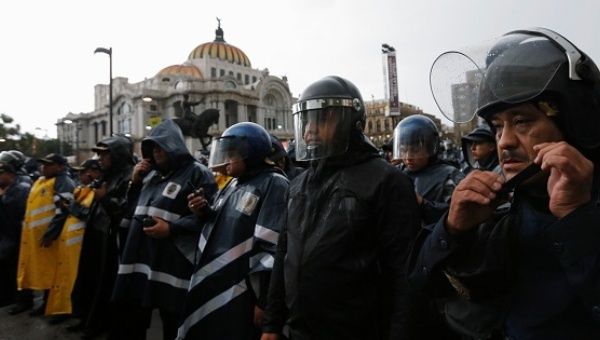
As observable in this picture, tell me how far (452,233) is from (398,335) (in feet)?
2.31

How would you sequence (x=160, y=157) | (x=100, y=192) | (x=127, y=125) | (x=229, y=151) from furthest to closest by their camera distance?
1. (x=127, y=125)
2. (x=100, y=192)
3. (x=160, y=157)
4. (x=229, y=151)

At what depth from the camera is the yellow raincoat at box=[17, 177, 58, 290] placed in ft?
19.0

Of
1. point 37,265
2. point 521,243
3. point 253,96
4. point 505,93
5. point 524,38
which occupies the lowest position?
point 37,265

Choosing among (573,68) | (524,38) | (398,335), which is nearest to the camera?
(573,68)

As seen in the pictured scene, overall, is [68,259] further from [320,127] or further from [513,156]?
[513,156]

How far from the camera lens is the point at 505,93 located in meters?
1.16

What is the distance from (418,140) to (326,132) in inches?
71.3

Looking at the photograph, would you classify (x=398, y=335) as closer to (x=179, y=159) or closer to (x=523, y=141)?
(x=523, y=141)

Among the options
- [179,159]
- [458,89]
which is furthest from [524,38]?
→ [179,159]

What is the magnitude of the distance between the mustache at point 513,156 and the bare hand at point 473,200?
112 mm

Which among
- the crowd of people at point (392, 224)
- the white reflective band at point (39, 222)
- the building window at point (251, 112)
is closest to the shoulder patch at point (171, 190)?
the crowd of people at point (392, 224)

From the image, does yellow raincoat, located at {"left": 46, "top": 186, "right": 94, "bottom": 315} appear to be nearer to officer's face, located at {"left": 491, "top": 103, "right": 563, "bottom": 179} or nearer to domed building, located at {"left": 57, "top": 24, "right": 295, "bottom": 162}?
officer's face, located at {"left": 491, "top": 103, "right": 563, "bottom": 179}

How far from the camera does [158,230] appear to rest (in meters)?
3.41

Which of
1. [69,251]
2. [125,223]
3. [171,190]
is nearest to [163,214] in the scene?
[171,190]
